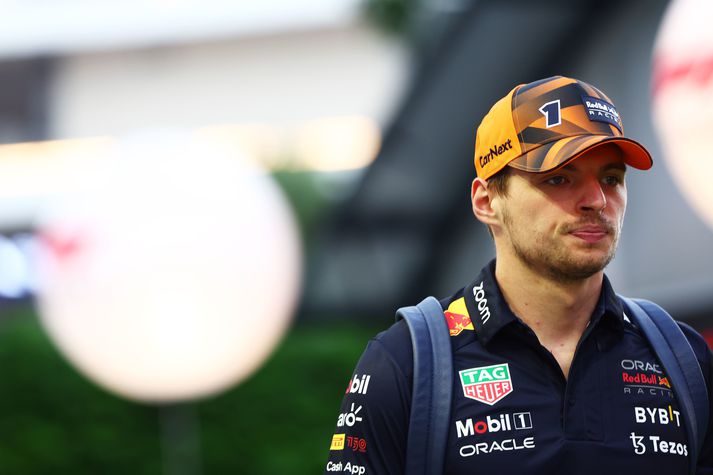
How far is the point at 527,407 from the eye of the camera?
2371 millimetres

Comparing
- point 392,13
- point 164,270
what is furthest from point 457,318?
point 392,13

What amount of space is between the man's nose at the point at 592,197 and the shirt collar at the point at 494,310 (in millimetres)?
255

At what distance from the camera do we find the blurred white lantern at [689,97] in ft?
13.3

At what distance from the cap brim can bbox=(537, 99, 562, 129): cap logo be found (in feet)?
0.17

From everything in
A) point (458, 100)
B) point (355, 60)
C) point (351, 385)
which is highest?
point (355, 60)

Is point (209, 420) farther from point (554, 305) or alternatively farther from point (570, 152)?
point (570, 152)

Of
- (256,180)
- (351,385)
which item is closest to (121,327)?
(256,180)

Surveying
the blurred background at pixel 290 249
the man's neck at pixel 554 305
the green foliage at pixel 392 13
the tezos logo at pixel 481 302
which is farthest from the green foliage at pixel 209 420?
the man's neck at pixel 554 305

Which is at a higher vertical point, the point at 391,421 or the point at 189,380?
the point at 189,380

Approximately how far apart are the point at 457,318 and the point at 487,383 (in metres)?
0.20

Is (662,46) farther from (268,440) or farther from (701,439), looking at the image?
(268,440)

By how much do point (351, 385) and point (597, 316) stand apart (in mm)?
553

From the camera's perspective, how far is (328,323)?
12.0 metres

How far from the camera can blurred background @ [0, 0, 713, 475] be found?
5977mm
